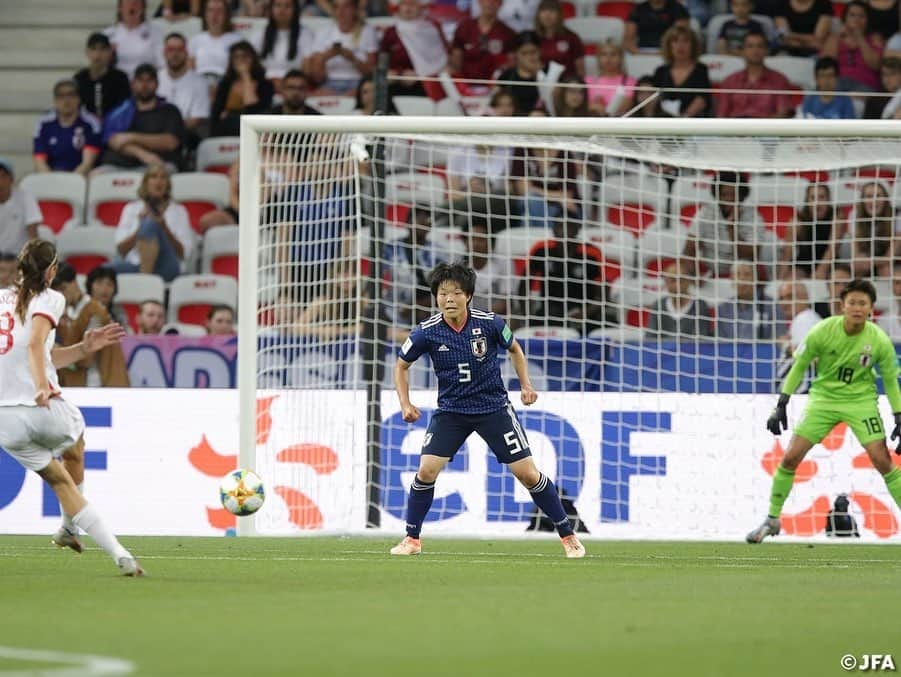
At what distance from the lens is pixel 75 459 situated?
36.7 feet

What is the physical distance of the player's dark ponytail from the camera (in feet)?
29.2

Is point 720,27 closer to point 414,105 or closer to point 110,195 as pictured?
point 414,105

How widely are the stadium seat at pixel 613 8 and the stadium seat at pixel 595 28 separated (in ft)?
2.01

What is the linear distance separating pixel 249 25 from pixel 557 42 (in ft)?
12.4

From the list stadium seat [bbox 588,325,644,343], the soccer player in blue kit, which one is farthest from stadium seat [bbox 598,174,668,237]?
the soccer player in blue kit

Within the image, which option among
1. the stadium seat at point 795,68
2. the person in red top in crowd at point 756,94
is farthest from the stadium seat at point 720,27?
the person in red top in crowd at point 756,94

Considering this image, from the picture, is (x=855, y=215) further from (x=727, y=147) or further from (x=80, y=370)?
(x=80, y=370)

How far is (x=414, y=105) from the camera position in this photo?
1795 centimetres

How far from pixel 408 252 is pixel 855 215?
4083 mm

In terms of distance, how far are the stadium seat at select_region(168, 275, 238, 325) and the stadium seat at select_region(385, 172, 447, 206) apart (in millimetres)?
1989

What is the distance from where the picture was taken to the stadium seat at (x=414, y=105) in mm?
17875

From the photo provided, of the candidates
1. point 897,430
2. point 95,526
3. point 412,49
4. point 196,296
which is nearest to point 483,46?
point 412,49

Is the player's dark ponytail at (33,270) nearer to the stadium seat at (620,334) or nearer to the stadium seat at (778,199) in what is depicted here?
the stadium seat at (620,334)

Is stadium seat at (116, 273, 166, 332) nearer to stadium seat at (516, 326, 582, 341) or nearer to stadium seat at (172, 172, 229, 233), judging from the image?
stadium seat at (172, 172, 229, 233)
